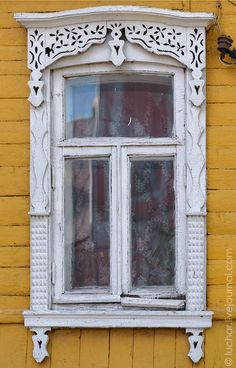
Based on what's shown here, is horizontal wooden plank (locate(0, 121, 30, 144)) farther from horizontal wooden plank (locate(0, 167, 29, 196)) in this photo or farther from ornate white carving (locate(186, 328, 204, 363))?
ornate white carving (locate(186, 328, 204, 363))

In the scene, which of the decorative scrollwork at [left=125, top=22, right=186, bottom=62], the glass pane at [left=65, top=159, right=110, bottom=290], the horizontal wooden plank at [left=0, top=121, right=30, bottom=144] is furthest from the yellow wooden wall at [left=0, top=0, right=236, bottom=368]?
the glass pane at [left=65, top=159, right=110, bottom=290]

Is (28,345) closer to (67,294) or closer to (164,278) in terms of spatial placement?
(67,294)

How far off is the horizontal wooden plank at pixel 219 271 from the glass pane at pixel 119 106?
78 cm

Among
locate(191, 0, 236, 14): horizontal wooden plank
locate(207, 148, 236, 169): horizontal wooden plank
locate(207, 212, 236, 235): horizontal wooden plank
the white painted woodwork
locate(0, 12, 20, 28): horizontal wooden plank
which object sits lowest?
the white painted woodwork

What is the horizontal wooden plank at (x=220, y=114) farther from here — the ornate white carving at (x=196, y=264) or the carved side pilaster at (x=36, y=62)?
the carved side pilaster at (x=36, y=62)

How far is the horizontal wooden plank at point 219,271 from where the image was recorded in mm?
5105

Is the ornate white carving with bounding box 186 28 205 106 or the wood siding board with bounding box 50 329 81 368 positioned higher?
the ornate white carving with bounding box 186 28 205 106

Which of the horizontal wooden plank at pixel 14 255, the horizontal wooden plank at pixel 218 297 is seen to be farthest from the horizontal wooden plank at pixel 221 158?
the horizontal wooden plank at pixel 14 255

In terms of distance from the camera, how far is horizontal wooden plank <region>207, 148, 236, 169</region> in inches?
202

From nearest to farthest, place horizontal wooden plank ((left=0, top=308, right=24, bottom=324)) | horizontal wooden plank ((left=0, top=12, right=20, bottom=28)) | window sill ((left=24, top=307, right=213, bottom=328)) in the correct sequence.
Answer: window sill ((left=24, top=307, right=213, bottom=328)), horizontal wooden plank ((left=0, top=308, right=24, bottom=324)), horizontal wooden plank ((left=0, top=12, right=20, bottom=28))

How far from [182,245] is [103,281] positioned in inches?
19.6

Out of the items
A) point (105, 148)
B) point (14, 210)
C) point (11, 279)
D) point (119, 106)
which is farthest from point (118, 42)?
point (11, 279)

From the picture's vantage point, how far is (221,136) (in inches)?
203

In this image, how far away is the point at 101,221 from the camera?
525 centimetres
